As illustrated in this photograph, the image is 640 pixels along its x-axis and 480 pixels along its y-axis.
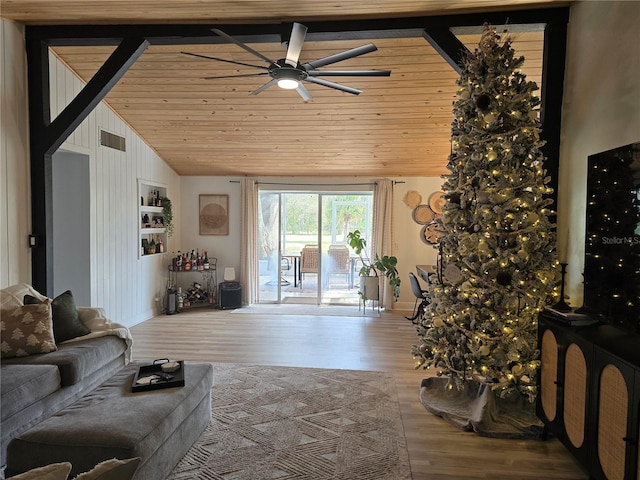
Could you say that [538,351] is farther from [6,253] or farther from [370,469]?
[6,253]

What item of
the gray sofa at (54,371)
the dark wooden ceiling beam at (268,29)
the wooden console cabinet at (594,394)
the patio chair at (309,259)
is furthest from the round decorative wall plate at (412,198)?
the gray sofa at (54,371)

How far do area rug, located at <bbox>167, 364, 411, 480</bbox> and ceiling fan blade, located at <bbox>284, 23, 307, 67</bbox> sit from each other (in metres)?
2.62

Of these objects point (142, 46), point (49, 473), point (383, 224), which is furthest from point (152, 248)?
point (49, 473)

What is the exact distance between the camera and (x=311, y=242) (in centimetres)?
713

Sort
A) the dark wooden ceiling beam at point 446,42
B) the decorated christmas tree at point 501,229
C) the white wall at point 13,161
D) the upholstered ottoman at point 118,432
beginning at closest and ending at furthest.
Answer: the upholstered ottoman at point 118,432 → the decorated christmas tree at point 501,229 → the dark wooden ceiling beam at point 446,42 → the white wall at point 13,161

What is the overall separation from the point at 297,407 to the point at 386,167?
14.1 feet

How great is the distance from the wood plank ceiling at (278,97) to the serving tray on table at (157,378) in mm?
2874

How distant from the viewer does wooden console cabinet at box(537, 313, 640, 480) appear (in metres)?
1.78

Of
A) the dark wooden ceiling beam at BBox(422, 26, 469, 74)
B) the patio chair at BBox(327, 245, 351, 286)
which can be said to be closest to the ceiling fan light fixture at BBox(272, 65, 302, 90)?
the dark wooden ceiling beam at BBox(422, 26, 469, 74)

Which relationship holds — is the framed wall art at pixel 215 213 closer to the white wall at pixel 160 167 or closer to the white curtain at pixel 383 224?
the white wall at pixel 160 167

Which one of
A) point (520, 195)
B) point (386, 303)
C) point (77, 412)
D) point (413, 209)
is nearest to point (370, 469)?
point (77, 412)

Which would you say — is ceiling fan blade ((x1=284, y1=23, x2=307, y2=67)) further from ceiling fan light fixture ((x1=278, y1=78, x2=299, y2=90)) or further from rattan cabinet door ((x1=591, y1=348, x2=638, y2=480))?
rattan cabinet door ((x1=591, y1=348, x2=638, y2=480))

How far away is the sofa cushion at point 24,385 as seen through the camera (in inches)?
90.9

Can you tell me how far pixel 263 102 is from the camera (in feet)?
16.0
